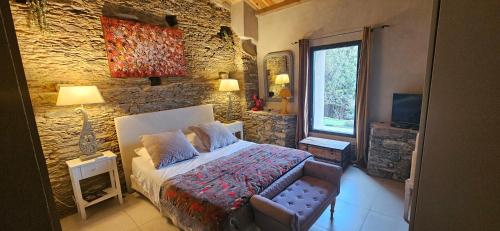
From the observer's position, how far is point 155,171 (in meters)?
2.42

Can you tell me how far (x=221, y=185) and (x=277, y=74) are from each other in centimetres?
282

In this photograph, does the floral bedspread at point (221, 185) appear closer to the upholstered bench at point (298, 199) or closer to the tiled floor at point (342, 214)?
the upholstered bench at point (298, 199)

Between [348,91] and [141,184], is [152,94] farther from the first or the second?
[348,91]

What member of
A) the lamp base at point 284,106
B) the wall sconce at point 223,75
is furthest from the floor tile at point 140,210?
the lamp base at point 284,106

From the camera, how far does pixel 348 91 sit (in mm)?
3545

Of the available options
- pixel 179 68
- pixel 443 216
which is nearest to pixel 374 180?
pixel 443 216

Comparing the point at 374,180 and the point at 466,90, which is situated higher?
the point at 466,90

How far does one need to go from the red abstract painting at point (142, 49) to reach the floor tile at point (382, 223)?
10.8ft

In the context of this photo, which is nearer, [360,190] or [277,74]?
[360,190]

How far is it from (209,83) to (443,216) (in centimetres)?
374

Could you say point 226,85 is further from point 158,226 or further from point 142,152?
point 158,226

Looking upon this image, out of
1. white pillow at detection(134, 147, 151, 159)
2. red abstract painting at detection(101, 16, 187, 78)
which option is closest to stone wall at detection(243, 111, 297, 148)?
red abstract painting at detection(101, 16, 187, 78)

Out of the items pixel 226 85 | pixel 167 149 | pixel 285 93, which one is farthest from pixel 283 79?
pixel 167 149

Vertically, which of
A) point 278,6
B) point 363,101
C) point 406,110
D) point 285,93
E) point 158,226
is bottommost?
point 158,226
